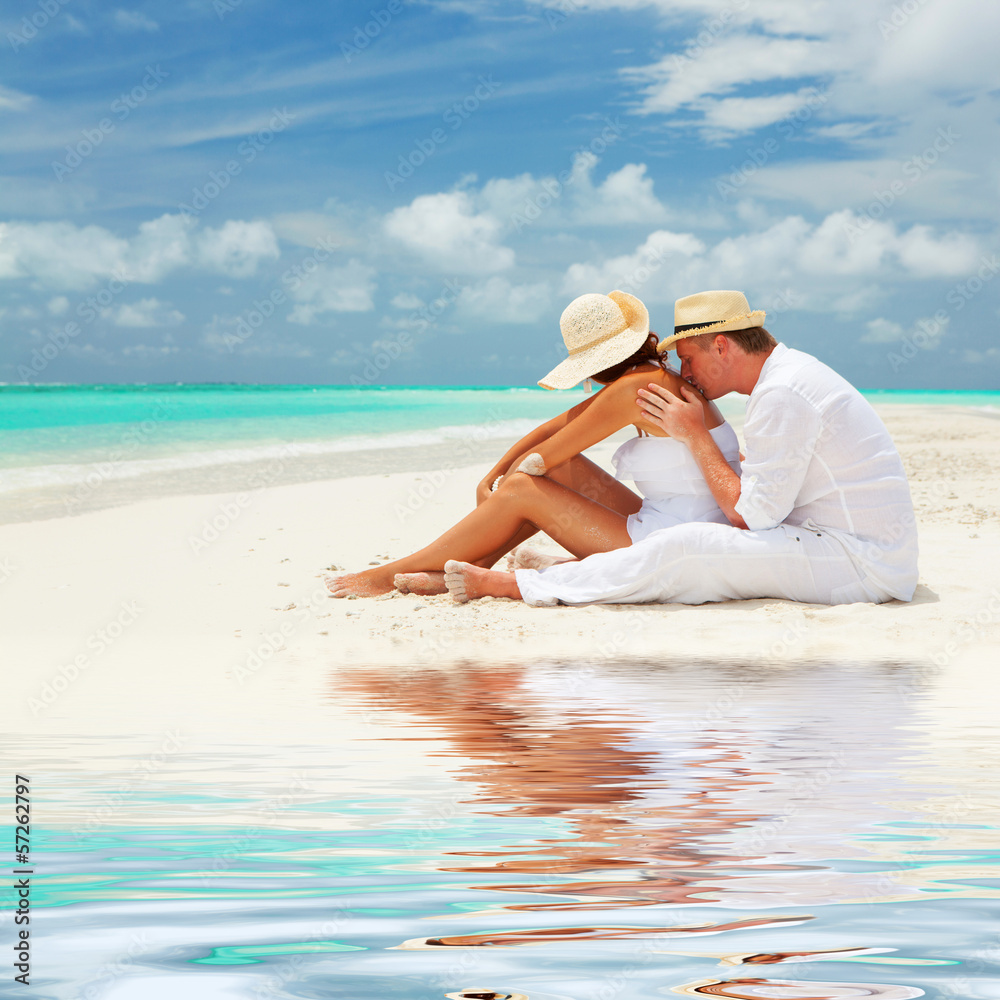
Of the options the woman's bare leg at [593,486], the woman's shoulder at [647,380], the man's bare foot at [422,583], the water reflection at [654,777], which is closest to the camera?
the water reflection at [654,777]

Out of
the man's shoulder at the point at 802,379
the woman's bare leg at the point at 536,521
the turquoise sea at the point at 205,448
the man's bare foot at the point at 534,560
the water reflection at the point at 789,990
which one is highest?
the turquoise sea at the point at 205,448

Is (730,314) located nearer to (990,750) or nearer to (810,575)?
(810,575)

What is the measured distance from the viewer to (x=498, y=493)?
15.3ft

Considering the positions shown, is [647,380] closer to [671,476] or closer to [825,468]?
[671,476]

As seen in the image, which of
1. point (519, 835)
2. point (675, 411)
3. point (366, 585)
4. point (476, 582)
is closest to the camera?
point (519, 835)

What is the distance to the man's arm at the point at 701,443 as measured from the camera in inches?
168

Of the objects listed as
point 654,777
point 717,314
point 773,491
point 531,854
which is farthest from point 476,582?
point 531,854

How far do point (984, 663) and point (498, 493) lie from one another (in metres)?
2.08

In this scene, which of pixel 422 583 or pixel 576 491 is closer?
pixel 576 491

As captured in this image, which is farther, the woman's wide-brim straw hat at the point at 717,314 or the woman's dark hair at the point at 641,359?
the woman's dark hair at the point at 641,359

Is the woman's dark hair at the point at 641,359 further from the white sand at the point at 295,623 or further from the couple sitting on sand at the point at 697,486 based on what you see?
the white sand at the point at 295,623

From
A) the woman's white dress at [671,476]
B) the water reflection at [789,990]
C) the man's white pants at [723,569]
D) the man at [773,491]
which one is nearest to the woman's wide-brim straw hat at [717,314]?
the man at [773,491]

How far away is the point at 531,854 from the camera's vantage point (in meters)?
1.97

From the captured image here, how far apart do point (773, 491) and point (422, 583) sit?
175 cm
